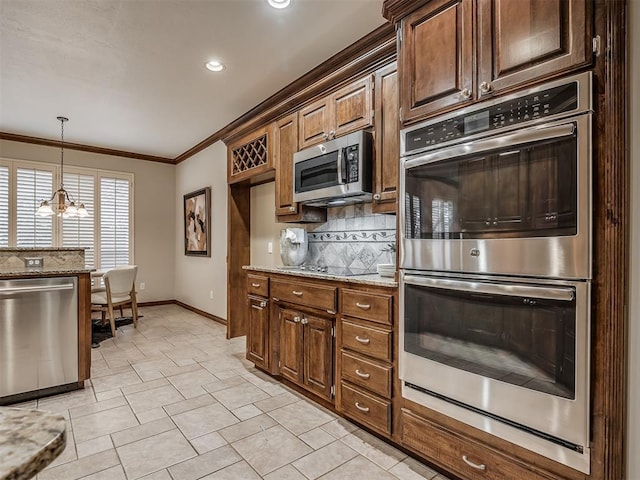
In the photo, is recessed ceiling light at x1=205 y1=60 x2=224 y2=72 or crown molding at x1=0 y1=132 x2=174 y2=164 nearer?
recessed ceiling light at x1=205 y1=60 x2=224 y2=72

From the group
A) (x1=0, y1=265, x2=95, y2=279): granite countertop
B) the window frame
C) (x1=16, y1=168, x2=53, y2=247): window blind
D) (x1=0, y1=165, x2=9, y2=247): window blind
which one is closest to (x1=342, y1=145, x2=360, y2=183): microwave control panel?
(x1=0, y1=265, x2=95, y2=279): granite countertop

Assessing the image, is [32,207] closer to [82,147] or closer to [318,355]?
[82,147]

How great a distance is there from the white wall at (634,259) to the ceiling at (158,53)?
57.8 inches

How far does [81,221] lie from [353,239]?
4894 millimetres

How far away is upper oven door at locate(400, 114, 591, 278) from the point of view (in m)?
1.33

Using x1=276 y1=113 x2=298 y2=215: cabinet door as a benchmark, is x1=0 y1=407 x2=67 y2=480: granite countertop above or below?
below

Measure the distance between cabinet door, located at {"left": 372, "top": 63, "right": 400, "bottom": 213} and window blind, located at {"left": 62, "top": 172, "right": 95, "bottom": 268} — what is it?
5.20 m

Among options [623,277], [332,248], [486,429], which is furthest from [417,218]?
[332,248]

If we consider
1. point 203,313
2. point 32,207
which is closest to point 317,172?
point 203,313

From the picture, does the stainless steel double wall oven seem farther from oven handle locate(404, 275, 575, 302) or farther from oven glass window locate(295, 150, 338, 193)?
oven glass window locate(295, 150, 338, 193)

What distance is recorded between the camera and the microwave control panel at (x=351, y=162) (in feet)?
8.17

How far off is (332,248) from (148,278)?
4451mm

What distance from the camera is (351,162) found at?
2.52 meters

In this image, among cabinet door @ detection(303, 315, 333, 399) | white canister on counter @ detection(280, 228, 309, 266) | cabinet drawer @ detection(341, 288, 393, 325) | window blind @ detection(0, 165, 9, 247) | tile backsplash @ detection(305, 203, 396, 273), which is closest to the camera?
cabinet drawer @ detection(341, 288, 393, 325)
